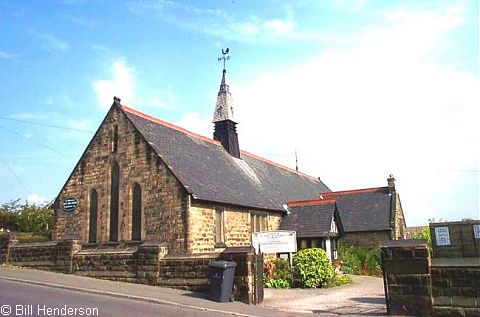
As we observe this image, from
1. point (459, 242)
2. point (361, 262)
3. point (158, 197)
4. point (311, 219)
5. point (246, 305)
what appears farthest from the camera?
point (361, 262)

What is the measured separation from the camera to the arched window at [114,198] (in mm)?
20359

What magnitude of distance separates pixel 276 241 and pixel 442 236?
757 centimetres

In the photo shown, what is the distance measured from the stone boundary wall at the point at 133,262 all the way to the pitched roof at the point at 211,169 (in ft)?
13.3

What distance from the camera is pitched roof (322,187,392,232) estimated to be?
30031mm

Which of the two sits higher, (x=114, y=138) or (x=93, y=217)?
(x=114, y=138)

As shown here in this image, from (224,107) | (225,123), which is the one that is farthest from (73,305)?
(224,107)


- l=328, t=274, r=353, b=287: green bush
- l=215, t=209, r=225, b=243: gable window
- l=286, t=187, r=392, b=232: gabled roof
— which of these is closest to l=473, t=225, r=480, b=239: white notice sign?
l=328, t=274, r=353, b=287: green bush

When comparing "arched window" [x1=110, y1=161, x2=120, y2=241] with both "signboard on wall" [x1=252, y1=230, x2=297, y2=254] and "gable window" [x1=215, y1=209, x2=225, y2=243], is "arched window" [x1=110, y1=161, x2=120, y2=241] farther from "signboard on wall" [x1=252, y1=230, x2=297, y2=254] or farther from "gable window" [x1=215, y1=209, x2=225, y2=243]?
"signboard on wall" [x1=252, y1=230, x2=297, y2=254]

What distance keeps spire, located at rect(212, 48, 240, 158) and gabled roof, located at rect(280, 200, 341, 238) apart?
20.7 feet

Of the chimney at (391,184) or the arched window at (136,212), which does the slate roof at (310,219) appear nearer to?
the chimney at (391,184)

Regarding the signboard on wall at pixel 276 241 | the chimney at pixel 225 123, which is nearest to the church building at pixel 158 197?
the signboard on wall at pixel 276 241

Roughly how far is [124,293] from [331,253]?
14701mm

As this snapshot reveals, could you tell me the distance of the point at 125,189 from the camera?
20453mm

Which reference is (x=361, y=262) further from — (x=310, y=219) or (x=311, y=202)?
(x=311, y=202)
